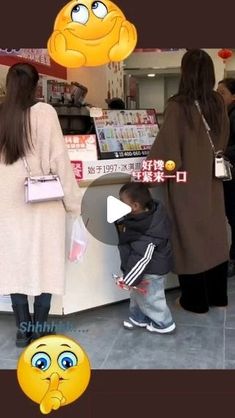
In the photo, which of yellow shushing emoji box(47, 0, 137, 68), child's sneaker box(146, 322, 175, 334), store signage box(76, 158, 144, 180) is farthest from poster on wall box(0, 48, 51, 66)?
child's sneaker box(146, 322, 175, 334)

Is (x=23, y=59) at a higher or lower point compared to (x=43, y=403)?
higher

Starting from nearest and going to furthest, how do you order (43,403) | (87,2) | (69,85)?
(43,403)
(87,2)
(69,85)

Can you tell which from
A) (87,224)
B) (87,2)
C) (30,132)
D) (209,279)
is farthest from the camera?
(209,279)

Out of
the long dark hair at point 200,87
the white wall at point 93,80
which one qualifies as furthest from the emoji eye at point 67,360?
the white wall at point 93,80

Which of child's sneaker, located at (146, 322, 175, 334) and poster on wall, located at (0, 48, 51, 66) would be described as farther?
poster on wall, located at (0, 48, 51, 66)

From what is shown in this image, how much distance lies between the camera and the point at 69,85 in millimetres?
5750

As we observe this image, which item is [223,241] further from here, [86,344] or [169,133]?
[86,344]

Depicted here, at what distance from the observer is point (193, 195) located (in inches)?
113

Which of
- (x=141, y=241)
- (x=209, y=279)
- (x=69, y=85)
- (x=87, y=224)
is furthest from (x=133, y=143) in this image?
(x=69, y=85)

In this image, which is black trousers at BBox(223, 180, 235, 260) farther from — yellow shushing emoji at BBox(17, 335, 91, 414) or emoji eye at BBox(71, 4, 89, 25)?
yellow shushing emoji at BBox(17, 335, 91, 414)

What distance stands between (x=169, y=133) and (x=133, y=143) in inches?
18.6

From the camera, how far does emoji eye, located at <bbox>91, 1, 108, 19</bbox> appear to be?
2035mm

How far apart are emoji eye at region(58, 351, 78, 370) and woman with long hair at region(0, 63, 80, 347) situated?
2.21ft

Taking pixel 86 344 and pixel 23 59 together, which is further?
pixel 23 59
